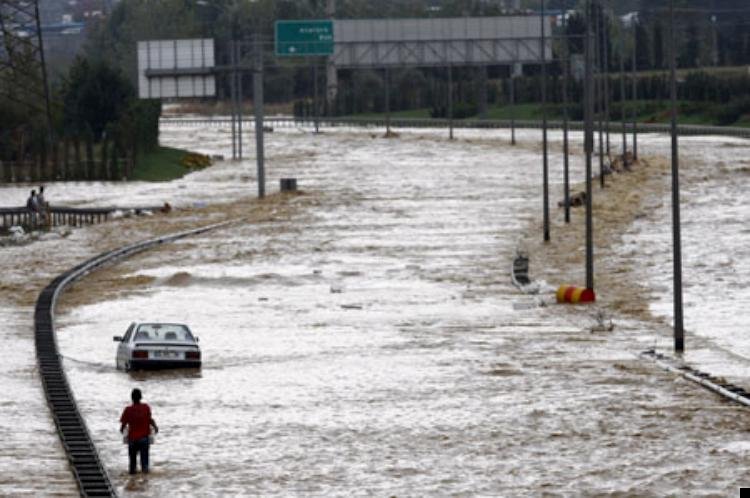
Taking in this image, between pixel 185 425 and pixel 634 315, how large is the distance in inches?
832

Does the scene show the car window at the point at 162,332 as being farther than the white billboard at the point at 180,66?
No

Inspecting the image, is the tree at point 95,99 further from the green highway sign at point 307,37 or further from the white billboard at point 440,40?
the green highway sign at point 307,37

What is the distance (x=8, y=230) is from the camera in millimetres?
87875

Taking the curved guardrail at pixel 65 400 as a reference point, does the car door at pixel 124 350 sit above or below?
above

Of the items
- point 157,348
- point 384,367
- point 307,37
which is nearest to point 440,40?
point 307,37

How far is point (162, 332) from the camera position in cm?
4497

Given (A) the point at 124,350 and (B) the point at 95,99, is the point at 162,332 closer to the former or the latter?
(A) the point at 124,350

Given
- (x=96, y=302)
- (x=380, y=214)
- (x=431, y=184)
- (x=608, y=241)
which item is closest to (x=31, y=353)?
(x=96, y=302)

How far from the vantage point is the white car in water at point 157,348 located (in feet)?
144

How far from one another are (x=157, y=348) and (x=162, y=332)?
958 mm

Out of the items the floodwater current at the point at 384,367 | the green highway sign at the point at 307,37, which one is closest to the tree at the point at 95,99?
the green highway sign at the point at 307,37

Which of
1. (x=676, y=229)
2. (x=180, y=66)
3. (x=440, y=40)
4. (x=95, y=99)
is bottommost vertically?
(x=676, y=229)

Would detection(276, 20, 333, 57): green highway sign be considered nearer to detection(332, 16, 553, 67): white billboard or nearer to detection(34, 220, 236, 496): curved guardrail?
detection(332, 16, 553, 67): white billboard

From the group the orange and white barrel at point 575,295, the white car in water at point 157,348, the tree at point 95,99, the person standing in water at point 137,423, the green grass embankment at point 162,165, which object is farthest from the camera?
the tree at point 95,99
